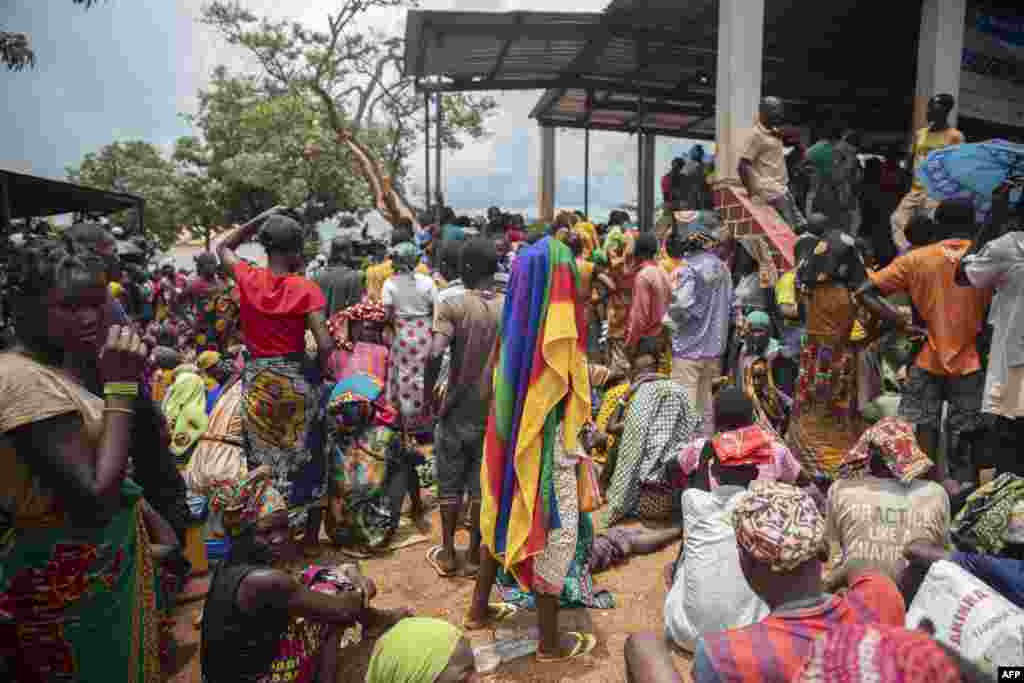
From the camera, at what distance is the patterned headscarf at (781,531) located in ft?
5.07

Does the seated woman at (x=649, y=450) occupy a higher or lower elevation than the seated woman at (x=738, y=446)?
lower

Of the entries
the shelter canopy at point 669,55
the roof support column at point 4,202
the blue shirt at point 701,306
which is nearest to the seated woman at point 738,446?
the blue shirt at point 701,306

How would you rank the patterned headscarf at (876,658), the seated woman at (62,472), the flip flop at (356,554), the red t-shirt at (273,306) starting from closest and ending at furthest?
the patterned headscarf at (876,658), the seated woman at (62,472), the red t-shirt at (273,306), the flip flop at (356,554)

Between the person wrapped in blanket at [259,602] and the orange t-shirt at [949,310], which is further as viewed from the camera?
the orange t-shirt at [949,310]

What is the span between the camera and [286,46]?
21422 millimetres

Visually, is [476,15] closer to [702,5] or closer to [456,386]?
[702,5]

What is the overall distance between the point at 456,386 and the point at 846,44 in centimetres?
1172

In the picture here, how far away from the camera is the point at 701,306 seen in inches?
211

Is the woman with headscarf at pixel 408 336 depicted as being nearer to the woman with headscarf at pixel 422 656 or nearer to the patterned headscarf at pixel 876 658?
the woman with headscarf at pixel 422 656

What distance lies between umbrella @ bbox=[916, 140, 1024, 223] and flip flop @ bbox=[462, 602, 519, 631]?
3.32 metres

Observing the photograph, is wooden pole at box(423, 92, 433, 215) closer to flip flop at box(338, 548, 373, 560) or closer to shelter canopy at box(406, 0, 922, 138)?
shelter canopy at box(406, 0, 922, 138)

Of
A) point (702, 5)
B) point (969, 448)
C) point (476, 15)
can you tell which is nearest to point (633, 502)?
point (969, 448)

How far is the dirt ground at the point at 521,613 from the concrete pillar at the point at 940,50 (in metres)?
7.43

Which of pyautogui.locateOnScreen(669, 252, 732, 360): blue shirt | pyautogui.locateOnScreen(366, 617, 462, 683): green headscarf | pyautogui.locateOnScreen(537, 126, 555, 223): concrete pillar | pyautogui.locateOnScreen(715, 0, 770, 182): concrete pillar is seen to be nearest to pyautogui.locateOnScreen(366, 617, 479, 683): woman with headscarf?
pyautogui.locateOnScreen(366, 617, 462, 683): green headscarf
